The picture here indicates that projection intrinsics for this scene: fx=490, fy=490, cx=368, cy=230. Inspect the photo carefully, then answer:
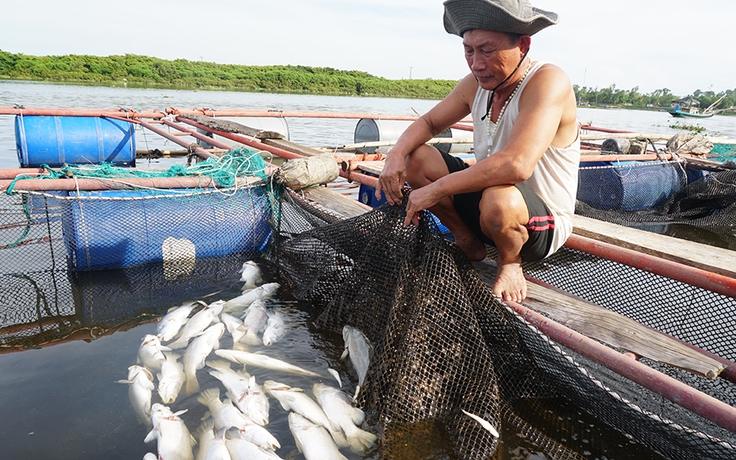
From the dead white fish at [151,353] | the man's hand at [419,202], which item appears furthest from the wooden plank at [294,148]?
the man's hand at [419,202]

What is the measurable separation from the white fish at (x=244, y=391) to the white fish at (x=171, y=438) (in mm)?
345

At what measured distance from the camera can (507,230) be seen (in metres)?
2.98

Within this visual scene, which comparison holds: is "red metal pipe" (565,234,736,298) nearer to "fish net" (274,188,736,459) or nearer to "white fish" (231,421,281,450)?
"fish net" (274,188,736,459)

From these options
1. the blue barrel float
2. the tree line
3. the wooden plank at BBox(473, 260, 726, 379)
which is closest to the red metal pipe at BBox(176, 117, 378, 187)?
the blue barrel float

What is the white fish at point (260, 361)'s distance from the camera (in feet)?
11.2

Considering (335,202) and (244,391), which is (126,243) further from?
(244,391)

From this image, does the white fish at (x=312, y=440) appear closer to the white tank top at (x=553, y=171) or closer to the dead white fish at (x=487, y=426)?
the dead white fish at (x=487, y=426)

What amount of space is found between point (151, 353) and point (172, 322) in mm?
487

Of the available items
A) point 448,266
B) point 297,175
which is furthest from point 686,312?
point 297,175

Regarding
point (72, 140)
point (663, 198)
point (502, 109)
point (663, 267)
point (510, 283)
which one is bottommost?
point (663, 198)

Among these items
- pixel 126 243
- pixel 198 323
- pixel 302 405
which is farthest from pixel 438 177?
pixel 126 243

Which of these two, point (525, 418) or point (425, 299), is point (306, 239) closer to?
point (425, 299)

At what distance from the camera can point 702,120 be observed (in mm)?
54719

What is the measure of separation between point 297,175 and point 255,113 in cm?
615
